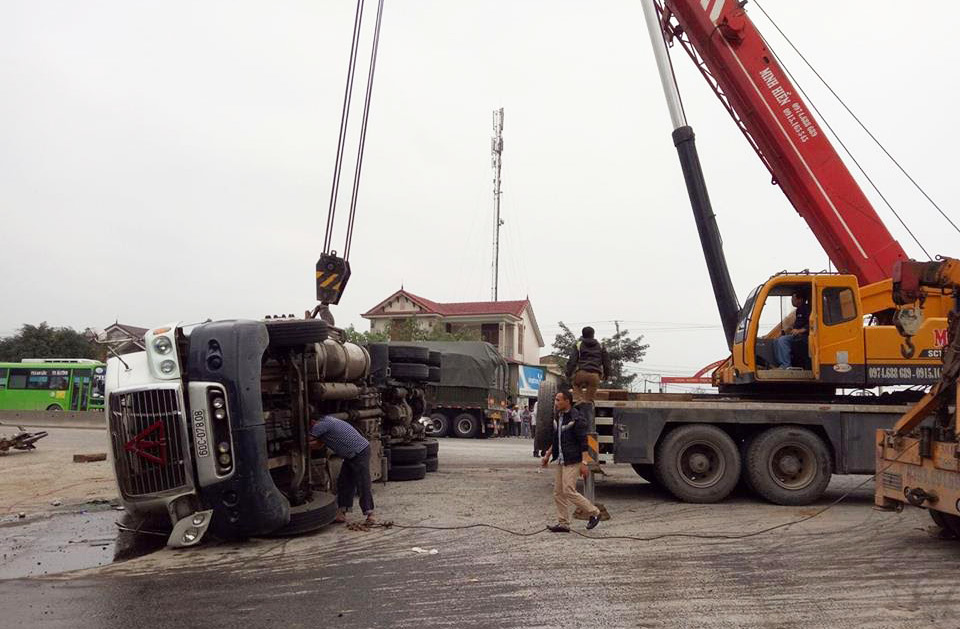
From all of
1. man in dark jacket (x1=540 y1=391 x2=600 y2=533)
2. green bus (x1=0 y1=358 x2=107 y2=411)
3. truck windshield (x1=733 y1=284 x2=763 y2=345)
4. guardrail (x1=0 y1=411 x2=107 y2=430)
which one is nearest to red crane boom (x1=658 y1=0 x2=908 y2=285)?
truck windshield (x1=733 y1=284 x2=763 y2=345)

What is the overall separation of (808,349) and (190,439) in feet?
24.4

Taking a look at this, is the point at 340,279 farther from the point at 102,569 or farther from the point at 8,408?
the point at 8,408

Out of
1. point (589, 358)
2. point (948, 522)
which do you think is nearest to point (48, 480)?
point (589, 358)

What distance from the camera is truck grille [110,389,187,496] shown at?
6523 mm

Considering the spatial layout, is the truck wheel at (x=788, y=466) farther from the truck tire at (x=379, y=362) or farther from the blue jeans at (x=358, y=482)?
Answer: the truck tire at (x=379, y=362)

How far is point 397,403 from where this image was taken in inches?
465

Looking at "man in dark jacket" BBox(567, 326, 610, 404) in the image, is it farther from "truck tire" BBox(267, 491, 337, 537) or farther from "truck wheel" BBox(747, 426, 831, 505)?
"truck tire" BBox(267, 491, 337, 537)

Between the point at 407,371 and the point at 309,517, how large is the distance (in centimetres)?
485

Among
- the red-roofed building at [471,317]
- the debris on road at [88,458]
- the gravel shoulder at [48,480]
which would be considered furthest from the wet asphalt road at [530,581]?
the red-roofed building at [471,317]

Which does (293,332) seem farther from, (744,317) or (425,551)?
(744,317)

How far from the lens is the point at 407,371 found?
39.3 feet

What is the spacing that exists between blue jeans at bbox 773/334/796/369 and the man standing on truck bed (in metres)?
5.53

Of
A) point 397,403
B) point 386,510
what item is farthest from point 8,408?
point 386,510

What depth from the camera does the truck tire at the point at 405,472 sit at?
11516 millimetres
